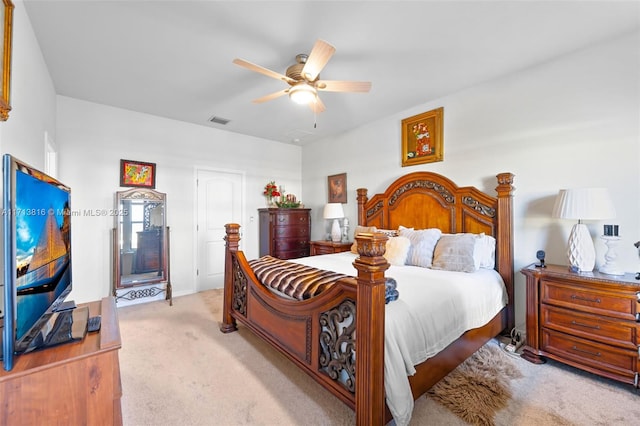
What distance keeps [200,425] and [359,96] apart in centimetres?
332

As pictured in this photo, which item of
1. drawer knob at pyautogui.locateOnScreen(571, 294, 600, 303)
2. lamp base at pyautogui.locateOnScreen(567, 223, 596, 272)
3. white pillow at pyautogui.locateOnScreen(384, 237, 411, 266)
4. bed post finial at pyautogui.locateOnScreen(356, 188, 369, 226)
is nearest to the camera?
drawer knob at pyautogui.locateOnScreen(571, 294, 600, 303)

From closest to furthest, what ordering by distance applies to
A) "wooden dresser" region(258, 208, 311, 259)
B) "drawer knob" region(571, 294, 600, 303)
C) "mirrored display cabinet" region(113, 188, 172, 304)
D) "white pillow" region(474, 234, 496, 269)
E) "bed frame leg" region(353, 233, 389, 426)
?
"bed frame leg" region(353, 233, 389, 426) → "drawer knob" region(571, 294, 600, 303) → "white pillow" region(474, 234, 496, 269) → "mirrored display cabinet" region(113, 188, 172, 304) → "wooden dresser" region(258, 208, 311, 259)

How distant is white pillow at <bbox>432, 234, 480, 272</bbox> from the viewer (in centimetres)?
247

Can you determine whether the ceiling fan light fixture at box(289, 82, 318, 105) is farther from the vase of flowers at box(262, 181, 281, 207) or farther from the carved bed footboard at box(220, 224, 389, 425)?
the vase of flowers at box(262, 181, 281, 207)

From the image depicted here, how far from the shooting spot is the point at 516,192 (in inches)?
107

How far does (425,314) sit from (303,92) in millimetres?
1925

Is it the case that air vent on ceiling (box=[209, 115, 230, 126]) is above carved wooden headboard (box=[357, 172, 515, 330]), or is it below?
above

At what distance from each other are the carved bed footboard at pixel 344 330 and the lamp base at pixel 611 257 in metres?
1.96

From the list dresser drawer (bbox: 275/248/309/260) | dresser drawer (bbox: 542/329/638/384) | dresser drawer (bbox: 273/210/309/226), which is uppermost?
dresser drawer (bbox: 273/210/309/226)

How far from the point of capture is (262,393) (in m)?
1.84

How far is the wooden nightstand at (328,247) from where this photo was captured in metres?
4.08

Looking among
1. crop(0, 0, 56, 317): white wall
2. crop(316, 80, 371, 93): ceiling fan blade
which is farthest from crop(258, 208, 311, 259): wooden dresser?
crop(0, 0, 56, 317): white wall

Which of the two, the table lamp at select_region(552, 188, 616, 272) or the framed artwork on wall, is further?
the framed artwork on wall

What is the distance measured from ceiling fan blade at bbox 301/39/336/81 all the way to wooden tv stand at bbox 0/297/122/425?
197 cm
